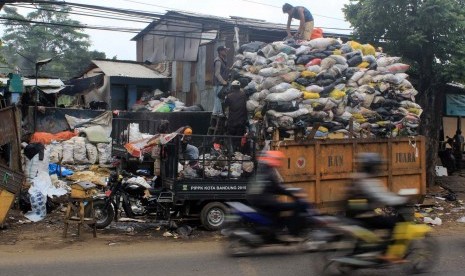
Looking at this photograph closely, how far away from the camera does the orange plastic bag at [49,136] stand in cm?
1462

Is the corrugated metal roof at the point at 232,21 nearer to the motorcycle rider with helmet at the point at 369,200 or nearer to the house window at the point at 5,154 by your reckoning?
the house window at the point at 5,154

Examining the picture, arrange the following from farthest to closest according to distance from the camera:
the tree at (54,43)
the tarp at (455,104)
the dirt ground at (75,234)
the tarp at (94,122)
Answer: the tree at (54,43)
the tarp at (455,104)
the tarp at (94,122)
the dirt ground at (75,234)

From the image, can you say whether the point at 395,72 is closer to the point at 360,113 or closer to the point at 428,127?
the point at 360,113

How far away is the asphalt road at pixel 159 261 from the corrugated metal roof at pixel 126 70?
1224 cm

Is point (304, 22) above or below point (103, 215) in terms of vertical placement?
above

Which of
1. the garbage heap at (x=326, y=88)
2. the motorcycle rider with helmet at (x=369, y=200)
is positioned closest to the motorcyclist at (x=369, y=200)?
the motorcycle rider with helmet at (x=369, y=200)

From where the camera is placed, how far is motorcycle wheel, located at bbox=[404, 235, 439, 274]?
5984 mm

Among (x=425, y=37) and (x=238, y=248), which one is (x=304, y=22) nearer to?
(x=425, y=37)

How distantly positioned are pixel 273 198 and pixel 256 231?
430 mm

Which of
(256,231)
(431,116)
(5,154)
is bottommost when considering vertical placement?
(256,231)

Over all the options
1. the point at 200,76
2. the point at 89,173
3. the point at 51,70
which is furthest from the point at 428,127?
the point at 51,70

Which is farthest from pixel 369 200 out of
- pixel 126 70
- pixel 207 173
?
pixel 126 70

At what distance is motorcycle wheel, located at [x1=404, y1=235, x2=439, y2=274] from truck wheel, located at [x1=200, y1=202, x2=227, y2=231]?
3983 millimetres

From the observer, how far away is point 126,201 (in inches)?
374
